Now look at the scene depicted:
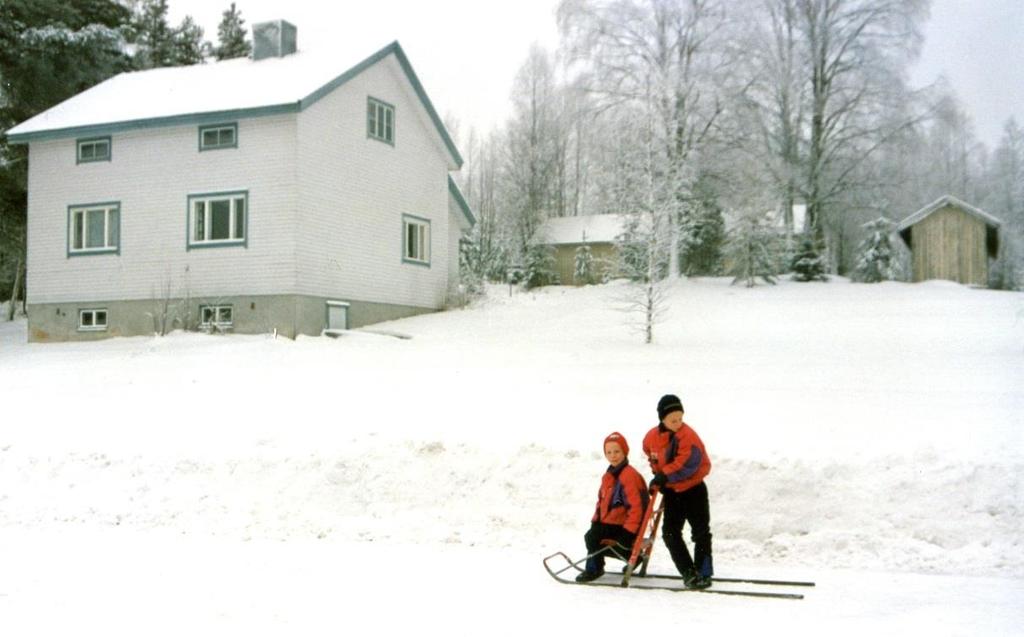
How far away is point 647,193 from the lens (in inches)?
938

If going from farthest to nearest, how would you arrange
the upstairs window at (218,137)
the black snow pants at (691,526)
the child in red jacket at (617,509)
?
the upstairs window at (218,137) → the child in red jacket at (617,509) → the black snow pants at (691,526)

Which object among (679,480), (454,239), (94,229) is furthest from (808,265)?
(679,480)

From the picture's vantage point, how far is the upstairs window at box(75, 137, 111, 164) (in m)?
26.2

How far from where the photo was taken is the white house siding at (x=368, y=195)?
80.3 ft

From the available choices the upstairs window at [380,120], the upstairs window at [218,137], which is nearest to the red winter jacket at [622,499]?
the upstairs window at [218,137]

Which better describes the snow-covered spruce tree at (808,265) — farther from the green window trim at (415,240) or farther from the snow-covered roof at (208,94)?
the green window trim at (415,240)

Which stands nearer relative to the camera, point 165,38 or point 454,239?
point 454,239

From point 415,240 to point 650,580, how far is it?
2174cm

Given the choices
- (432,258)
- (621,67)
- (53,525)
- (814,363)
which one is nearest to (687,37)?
(621,67)

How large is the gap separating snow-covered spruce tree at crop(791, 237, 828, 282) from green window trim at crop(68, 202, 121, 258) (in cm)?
2550

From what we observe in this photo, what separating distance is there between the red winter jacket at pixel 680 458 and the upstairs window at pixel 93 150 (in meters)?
22.5

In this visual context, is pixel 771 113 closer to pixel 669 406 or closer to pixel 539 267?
pixel 539 267

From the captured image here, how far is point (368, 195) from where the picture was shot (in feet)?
87.4

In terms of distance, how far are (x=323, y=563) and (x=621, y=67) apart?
34311 mm
